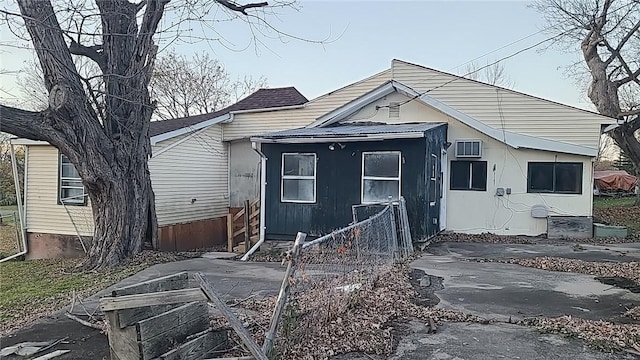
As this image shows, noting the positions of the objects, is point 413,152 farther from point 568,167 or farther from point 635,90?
point 635,90

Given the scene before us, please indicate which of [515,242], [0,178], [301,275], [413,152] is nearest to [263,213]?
[413,152]

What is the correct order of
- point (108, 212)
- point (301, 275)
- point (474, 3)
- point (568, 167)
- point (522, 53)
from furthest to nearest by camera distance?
point (522, 53)
point (474, 3)
point (568, 167)
point (108, 212)
point (301, 275)

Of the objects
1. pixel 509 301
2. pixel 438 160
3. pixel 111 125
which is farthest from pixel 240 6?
pixel 509 301

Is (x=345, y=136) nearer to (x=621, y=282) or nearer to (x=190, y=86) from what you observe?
(x=621, y=282)

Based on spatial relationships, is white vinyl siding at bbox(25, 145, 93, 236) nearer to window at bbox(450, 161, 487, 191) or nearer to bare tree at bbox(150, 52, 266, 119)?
window at bbox(450, 161, 487, 191)

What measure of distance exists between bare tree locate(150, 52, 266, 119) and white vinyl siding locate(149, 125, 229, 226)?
14.6 m

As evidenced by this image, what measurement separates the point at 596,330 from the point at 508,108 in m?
10.3

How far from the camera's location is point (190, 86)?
3081 cm

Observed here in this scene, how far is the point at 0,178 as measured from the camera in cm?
2362

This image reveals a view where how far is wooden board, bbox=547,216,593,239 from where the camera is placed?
13250 mm

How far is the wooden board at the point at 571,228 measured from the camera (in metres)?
13.2

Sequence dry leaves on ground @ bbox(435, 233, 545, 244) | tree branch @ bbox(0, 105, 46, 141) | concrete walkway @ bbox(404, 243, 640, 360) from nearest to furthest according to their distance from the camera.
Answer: concrete walkway @ bbox(404, 243, 640, 360)
tree branch @ bbox(0, 105, 46, 141)
dry leaves on ground @ bbox(435, 233, 545, 244)

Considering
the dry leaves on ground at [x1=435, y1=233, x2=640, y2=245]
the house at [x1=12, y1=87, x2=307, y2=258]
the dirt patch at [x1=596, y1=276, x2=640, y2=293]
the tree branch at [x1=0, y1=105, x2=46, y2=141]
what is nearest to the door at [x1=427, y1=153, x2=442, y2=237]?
the dry leaves on ground at [x1=435, y1=233, x2=640, y2=245]

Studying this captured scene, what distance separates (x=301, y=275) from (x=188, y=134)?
11.7 m
